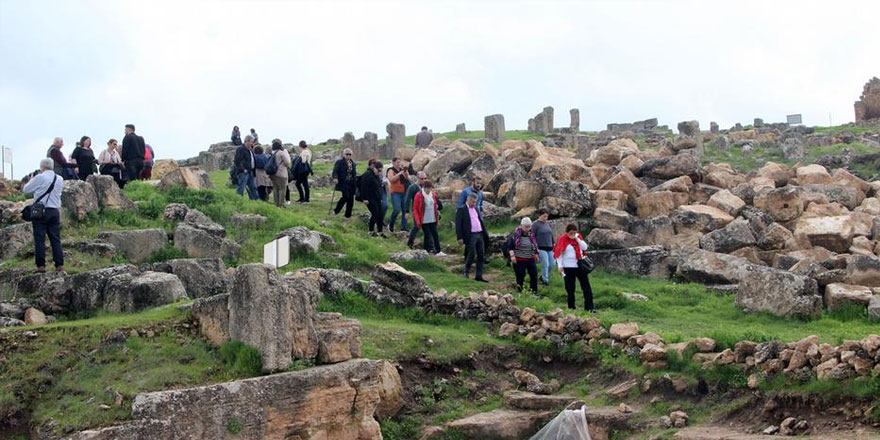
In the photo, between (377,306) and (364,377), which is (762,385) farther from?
(377,306)

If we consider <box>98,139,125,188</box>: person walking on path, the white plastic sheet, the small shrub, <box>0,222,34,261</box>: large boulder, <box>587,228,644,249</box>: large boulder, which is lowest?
the white plastic sheet

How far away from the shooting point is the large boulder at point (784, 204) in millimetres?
24500

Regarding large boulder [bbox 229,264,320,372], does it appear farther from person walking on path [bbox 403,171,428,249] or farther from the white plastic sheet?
person walking on path [bbox 403,171,428,249]

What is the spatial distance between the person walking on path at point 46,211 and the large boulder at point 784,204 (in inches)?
588

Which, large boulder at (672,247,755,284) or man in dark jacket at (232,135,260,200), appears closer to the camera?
large boulder at (672,247,755,284)

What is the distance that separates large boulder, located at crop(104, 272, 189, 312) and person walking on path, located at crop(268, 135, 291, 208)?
9.98 m

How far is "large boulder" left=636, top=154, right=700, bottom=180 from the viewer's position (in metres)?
28.2

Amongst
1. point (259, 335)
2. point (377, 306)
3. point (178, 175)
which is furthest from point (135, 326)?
point (178, 175)

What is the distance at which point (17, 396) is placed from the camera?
1315 centimetres

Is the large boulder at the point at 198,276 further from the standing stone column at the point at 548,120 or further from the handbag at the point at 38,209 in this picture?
the standing stone column at the point at 548,120

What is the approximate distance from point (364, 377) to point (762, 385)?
16.2 feet

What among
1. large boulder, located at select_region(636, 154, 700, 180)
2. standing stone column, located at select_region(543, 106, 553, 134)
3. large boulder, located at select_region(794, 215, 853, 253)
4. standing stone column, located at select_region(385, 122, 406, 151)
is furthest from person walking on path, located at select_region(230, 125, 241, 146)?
large boulder, located at select_region(794, 215, 853, 253)

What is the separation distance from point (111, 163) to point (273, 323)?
12.5 m

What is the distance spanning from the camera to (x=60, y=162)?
75.7 ft
